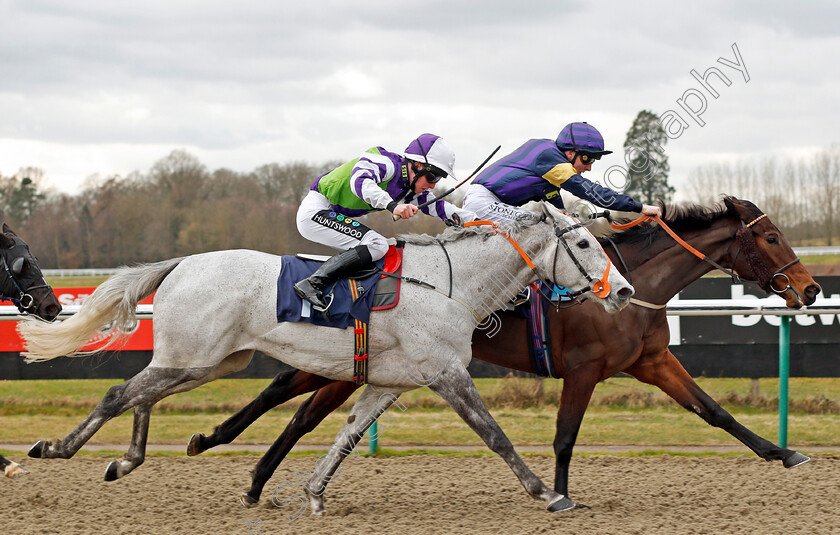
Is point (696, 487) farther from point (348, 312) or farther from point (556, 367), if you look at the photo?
point (348, 312)

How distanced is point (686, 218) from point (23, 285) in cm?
368

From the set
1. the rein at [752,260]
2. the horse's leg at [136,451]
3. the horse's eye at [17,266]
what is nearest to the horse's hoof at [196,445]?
the horse's leg at [136,451]

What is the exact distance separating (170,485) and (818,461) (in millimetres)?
3856

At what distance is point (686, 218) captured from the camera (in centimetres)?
464

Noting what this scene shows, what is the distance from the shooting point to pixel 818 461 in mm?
5207

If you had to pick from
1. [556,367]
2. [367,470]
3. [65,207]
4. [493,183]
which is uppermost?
[65,207]

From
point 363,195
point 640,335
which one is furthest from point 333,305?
point 640,335

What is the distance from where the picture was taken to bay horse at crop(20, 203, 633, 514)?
12.6 ft

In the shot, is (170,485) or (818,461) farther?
(818,461)

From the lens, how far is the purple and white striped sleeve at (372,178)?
3.91 meters

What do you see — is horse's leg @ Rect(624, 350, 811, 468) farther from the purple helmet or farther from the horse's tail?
the horse's tail

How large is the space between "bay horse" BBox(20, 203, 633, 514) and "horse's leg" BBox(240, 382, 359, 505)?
1.29 feet

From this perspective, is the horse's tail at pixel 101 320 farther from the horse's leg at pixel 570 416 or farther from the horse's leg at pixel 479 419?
the horse's leg at pixel 570 416

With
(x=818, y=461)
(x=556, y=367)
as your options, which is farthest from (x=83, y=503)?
(x=818, y=461)
